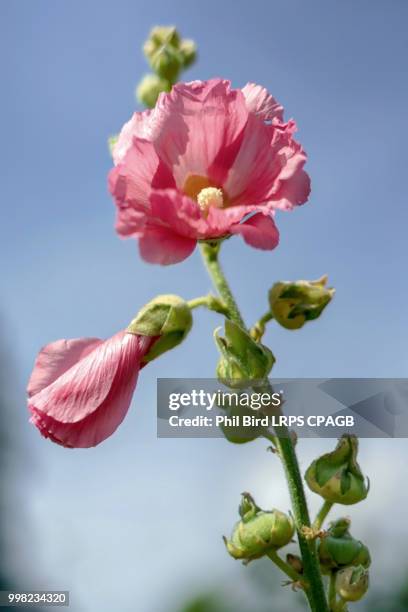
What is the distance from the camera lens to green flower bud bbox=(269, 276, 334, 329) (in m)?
1.68

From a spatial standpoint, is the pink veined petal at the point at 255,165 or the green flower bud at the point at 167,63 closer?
the pink veined petal at the point at 255,165

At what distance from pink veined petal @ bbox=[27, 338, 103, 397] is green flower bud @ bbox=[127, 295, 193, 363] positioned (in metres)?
0.11

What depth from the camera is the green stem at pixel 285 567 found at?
1.66m

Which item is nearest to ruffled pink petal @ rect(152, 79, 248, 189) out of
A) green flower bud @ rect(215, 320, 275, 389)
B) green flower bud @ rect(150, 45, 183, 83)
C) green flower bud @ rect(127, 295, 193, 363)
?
green flower bud @ rect(127, 295, 193, 363)

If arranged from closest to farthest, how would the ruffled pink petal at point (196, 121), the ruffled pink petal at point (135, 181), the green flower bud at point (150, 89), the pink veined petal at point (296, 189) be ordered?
1. the ruffled pink petal at point (135, 181)
2. the pink veined petal at point (296, 189)
3. the ruffled pink petal at point (196, 121)
4. the green flower bud at point (150, 89)

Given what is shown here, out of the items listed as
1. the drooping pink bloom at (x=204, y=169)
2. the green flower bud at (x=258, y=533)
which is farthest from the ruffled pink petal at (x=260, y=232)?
the green flower bud at (x=258, y=533)

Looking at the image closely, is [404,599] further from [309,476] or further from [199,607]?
[309,476]

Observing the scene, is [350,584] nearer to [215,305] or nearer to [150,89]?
[215,305]

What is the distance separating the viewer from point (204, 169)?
1.85 metres

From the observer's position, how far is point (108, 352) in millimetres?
1721

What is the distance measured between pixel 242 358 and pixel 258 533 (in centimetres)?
40

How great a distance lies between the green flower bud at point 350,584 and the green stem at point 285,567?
0.13m

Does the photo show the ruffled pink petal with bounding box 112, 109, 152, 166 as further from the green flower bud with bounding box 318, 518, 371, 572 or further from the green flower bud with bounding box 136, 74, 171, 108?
the green flower bud with bounding box 318, 518, 371, 572

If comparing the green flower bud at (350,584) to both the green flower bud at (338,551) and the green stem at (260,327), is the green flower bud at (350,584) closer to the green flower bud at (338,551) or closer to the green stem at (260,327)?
the green flower bud at (338,551)
